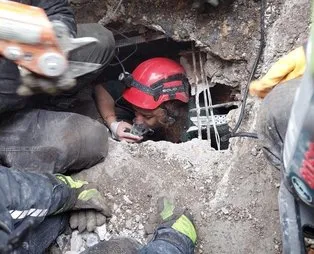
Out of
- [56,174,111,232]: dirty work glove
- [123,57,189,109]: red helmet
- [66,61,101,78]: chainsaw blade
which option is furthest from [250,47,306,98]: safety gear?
[123,57,189,109]: red helmet

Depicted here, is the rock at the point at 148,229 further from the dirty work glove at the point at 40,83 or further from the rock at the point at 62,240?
the dirty work glove at the point at 40,83

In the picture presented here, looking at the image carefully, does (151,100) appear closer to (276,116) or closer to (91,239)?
(91,239)

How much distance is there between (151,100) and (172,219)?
103cm

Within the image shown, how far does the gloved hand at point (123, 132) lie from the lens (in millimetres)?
3258

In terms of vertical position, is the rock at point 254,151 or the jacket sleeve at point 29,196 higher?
the rock at point 254,151

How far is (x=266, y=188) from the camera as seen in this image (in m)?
2.40

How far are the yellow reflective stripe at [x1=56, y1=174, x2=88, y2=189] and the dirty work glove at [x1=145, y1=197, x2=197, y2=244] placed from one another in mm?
391

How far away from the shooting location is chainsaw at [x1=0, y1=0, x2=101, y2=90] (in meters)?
1.64

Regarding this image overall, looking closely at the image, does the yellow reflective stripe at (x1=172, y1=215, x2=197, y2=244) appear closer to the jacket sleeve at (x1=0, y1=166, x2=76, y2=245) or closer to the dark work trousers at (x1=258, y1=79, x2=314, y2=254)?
the jacket sleeve at (x1=0, y1=166, x2=76, y2=245)

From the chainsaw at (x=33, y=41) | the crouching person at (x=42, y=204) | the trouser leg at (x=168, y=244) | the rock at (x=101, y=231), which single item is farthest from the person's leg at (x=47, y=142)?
the chainsaw at (x=33, y=41)

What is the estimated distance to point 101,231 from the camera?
2496mm

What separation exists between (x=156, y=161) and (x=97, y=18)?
1084 millimetres

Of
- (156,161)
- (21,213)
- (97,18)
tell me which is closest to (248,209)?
(156,161)

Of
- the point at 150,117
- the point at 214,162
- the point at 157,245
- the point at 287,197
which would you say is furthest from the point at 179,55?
the point at 287,197
